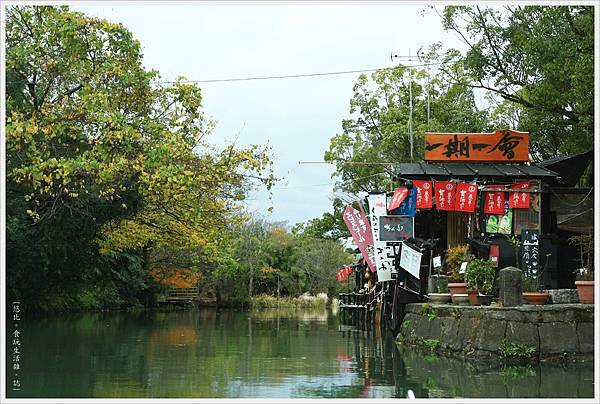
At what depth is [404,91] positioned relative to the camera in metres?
34.1

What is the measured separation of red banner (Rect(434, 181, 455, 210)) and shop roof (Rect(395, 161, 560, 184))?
0.26m

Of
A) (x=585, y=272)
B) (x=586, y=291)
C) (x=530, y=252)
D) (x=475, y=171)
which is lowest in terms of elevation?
(x=586, y=291)

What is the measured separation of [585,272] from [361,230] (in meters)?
7.65

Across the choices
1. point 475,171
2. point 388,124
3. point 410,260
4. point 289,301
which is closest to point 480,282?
point 410,260

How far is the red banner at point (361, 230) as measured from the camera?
69.5 feet

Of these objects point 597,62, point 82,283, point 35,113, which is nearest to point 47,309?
point 82,283

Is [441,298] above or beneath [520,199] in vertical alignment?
beneath

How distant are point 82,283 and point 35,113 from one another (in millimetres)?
15410

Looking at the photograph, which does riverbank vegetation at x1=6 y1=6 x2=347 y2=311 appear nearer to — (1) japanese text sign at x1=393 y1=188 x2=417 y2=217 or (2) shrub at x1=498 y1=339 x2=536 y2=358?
(1) japanese text sign at x1=393 y1=188 x2=417 y2=217

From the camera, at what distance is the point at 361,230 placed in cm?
2133

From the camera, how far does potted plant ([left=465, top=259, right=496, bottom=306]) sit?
14.8 meters

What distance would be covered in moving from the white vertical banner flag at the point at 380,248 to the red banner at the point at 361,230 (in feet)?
3.08

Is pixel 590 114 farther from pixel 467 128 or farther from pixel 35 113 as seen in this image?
pixel 35 113

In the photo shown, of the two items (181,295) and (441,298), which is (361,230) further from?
(181,295)
